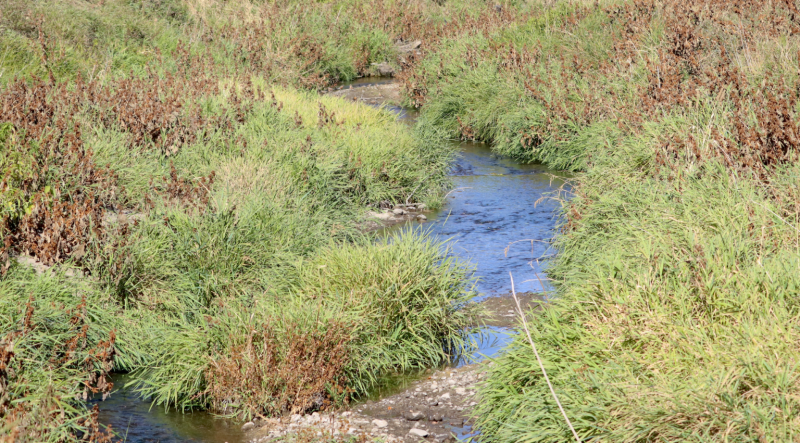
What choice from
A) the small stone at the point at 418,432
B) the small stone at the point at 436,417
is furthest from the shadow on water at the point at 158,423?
the small stone at the point at 436,417

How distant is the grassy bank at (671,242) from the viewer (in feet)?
14.1

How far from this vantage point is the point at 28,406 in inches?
190

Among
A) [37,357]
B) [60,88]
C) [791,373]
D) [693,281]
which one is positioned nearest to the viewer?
[791,373]

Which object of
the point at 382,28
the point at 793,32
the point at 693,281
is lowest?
the point at 382,28

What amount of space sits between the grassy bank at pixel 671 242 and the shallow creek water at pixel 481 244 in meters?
0.49

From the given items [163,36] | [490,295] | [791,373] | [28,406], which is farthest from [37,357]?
[163,36]

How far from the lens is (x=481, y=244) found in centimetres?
946

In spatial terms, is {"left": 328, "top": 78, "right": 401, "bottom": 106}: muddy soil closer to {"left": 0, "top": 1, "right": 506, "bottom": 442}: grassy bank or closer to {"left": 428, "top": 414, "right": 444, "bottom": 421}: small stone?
{"left": 0, "top": 1, "right": 506, "bottom": 442}: grassy bank

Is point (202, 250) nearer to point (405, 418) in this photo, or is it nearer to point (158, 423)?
point (158, 423)

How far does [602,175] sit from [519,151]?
15.9 ft

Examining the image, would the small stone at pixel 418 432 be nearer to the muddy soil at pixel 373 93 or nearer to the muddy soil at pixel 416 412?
the muddy soil at pixel 416 412

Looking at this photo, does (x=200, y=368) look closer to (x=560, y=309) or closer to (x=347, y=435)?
Result: (x=347, y=435)

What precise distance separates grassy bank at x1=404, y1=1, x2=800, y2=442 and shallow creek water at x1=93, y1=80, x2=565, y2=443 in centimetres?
49

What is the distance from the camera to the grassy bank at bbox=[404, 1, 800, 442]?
430 cm
